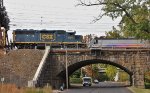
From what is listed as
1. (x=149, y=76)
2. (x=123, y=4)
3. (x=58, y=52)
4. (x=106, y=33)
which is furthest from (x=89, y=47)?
(x=123, y=4)

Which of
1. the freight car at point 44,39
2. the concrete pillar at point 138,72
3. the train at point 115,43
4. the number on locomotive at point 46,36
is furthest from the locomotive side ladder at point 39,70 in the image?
the concrete pillar at point 138,72

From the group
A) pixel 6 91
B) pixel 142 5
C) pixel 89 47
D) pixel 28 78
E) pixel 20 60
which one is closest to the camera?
pixel 142 5

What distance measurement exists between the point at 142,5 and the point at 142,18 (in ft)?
3.23

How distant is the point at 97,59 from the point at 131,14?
45847 mm

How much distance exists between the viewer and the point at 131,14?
1123 inches

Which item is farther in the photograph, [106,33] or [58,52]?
[106,33]

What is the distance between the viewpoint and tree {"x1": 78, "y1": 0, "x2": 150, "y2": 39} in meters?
27.7

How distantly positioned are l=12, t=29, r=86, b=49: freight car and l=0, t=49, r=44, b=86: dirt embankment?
548 cm

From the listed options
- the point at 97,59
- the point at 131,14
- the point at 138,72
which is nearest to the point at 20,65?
the point at 97,59

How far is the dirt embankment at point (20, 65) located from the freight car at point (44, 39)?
5.48 meters

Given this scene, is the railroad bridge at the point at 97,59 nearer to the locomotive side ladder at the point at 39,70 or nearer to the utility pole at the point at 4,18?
the locomotive side ladder at the point at 39,70

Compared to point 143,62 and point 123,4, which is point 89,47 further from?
point 123,4

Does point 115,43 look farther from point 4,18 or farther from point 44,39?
point 4,18

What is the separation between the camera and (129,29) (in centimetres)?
2830
